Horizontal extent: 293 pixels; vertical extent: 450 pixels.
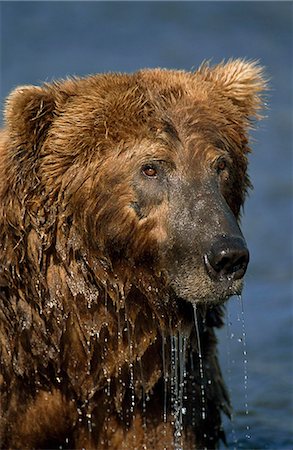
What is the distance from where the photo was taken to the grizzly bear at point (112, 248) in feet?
18.2

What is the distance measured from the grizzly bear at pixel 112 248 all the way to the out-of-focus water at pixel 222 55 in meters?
3.85

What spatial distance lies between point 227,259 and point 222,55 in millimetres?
12875

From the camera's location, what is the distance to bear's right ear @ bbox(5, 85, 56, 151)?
5684 millimetres

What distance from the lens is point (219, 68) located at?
20.7 ft

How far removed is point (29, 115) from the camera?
5.69m

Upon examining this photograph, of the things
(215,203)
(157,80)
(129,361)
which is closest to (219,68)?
(157,80)

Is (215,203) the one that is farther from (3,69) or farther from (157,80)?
(3,69)

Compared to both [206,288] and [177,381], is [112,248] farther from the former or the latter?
[177,381]

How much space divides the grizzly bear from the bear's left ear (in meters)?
0.09

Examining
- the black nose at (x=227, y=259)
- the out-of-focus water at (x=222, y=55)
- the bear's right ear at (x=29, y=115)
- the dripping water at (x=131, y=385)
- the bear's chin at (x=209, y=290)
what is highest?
the out-of-focus water at (x=222, y=55)

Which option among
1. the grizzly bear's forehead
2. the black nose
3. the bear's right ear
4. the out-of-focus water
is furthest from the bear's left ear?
the out-of-focus water

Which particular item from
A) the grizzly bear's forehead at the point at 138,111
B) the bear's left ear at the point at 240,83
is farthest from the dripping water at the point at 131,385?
the bear's left ear at the point at 240,83

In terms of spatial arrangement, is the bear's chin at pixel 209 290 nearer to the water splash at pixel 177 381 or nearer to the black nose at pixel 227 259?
the black nose at pixel 227 259

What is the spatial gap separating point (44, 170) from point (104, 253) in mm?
475
